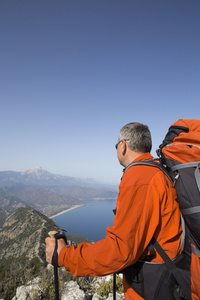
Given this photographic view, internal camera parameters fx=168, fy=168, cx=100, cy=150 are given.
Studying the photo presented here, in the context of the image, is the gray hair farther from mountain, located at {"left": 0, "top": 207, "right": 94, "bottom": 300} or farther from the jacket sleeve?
mountain, located at {"left": 0, "top": 207, "right": 94, "bottom": 300}

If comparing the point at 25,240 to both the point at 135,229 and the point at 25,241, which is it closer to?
the point at 25,241

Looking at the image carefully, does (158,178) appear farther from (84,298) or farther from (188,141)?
(84,298)

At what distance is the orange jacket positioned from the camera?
1.35 m

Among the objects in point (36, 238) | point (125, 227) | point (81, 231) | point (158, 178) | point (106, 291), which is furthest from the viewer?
point (81, 231)

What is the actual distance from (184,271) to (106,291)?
3.87m

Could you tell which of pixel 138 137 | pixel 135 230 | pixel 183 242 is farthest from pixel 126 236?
pixel 138 137

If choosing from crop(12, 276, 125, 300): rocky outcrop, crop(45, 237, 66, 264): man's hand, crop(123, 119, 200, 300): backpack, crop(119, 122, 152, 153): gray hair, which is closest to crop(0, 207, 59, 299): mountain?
crop(12, 276, 125, 300): rocky outcrop

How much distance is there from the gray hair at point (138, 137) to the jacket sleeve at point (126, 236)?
584 millimetres

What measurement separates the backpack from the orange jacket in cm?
8

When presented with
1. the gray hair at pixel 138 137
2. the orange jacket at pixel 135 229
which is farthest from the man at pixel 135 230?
the gray hair at pixel 138 137

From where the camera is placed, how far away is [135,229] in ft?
4.44

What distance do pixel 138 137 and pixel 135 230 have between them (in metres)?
0.98

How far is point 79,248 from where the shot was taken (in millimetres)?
1515

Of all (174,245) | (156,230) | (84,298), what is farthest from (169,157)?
(84,298)
